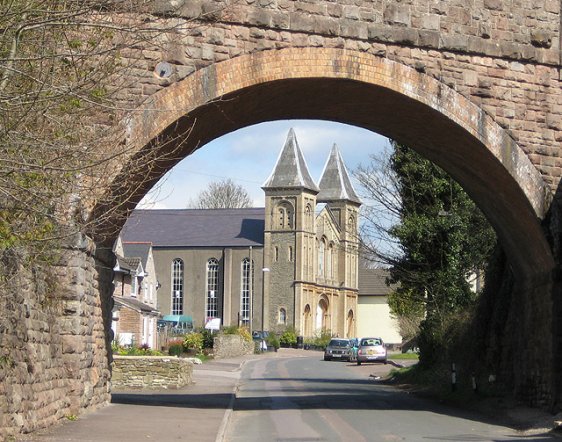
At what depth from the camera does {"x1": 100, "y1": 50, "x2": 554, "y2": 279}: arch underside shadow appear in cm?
1705

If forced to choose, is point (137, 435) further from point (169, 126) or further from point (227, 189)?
point (227, 189)

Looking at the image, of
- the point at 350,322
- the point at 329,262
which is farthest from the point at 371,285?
the point at 329,262

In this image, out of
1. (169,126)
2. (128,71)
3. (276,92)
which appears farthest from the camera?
(276,92)

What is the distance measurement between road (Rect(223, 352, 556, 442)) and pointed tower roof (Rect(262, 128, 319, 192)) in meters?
74.6

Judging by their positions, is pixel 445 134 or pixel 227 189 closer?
pixel 445 134

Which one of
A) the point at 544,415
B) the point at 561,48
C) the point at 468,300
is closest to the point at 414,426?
the point at 544,415

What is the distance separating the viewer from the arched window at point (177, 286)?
104744mm

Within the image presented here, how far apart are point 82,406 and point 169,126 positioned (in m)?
4.55

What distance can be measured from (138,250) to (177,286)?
96.8 ft

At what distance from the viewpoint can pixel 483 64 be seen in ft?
61.6

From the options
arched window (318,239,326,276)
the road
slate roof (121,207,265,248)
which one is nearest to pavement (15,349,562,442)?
the road

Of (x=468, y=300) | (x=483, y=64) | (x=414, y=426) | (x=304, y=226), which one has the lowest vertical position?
(x=414, y=426)

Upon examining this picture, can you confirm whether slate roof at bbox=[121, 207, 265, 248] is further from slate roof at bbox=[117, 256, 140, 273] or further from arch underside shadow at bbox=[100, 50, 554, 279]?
arch underside shadow at bbox=[100, 50, 554, 279]

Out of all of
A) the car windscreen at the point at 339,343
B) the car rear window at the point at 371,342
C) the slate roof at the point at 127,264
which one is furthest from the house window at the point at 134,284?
the car rear window at the point at 371,342
